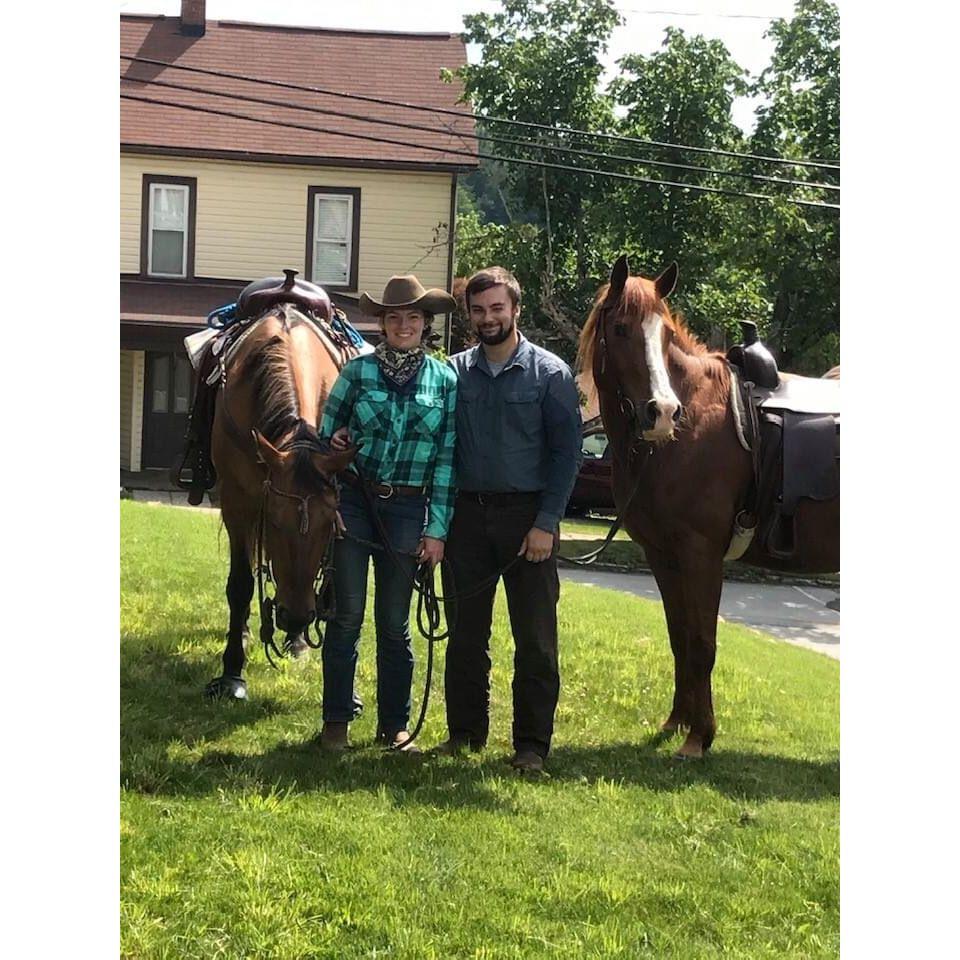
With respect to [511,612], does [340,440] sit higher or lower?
higher

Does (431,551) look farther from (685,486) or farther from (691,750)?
(691,750)

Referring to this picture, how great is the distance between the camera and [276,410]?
452 cm

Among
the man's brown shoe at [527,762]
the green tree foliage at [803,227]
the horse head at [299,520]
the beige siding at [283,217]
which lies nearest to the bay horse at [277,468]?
the horse head at [299,520]

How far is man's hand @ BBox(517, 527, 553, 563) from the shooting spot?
4.26 m

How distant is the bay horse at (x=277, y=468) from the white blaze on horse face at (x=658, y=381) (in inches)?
46.8

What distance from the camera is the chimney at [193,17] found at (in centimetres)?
745

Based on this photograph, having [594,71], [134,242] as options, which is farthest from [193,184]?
[594,71]

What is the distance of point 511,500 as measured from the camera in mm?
4383

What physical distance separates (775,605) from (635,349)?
7.68m

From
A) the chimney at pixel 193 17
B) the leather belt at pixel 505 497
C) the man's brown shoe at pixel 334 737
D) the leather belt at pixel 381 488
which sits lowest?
the man's brown shoe at pixel 334 737

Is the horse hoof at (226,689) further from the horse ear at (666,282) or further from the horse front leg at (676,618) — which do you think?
the horse ear at (666,282)

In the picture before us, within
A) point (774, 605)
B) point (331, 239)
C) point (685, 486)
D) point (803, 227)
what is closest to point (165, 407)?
point (685, 486)
